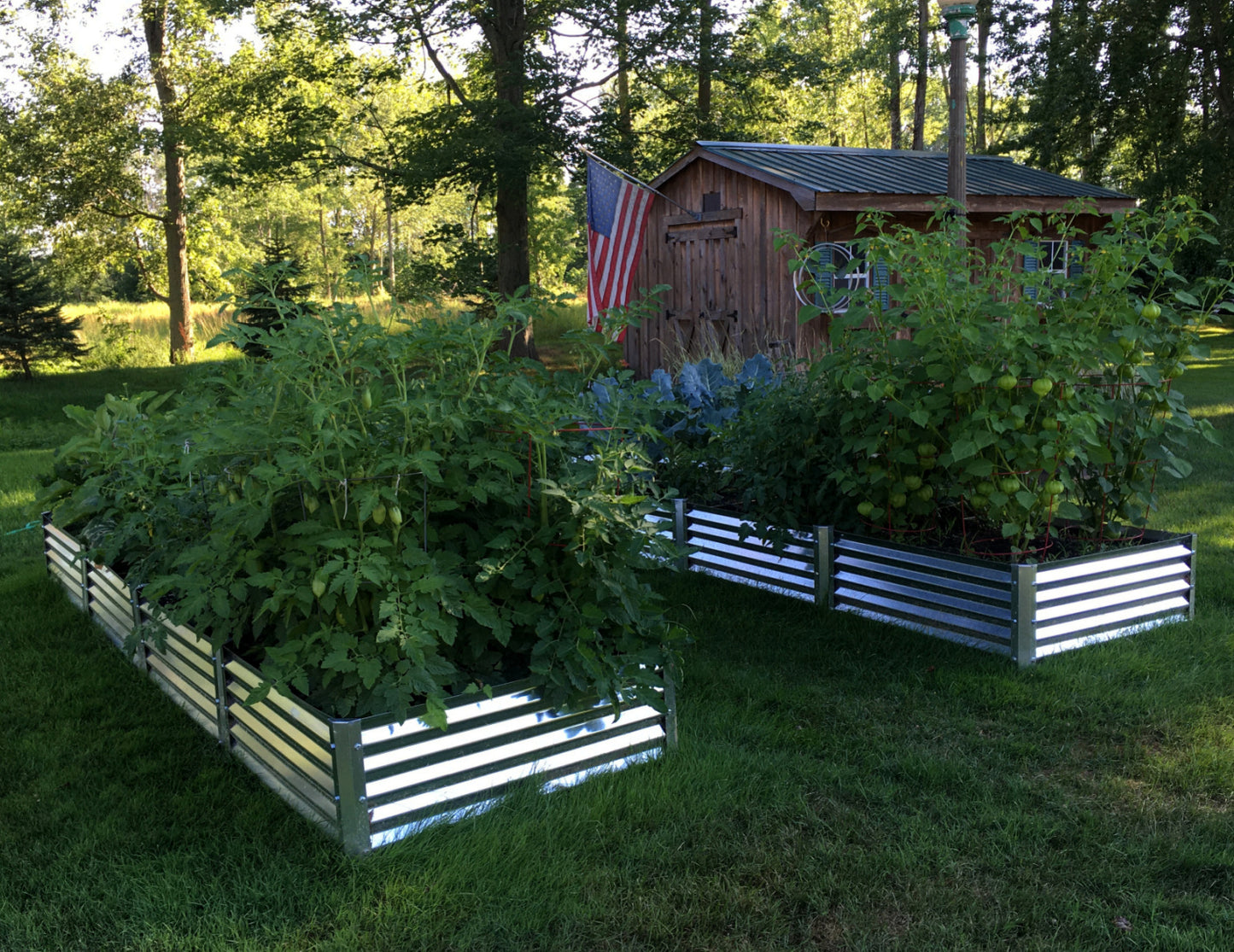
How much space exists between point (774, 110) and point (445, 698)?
62.7 feet

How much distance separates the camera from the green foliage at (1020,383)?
385 cm

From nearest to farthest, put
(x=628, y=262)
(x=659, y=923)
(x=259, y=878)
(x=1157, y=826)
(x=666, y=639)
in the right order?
1. (x=659, y=923)
2. (x=259, y=878)
3. (x=1157, y=826)
4. (x=666, y=639)
5. (x=628, y=262)

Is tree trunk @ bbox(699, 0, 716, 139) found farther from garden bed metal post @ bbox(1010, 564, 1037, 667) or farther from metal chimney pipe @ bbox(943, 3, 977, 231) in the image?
garden bed metal post @ bbox(1010, 564, 1037, 667)

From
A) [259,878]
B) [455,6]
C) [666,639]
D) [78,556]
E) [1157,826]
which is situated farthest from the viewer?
[455,6]

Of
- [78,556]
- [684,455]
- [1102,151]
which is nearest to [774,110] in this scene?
[1102,151]

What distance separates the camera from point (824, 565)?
15.2ft

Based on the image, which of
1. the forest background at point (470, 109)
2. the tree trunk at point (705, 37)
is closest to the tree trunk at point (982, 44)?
the forest background at point (470, 109)

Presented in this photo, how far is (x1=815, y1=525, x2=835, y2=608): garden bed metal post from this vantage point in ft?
15.1

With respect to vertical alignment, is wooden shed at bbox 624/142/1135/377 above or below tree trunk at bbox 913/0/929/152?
below

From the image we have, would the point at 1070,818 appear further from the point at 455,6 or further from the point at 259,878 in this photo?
the point at 455,6

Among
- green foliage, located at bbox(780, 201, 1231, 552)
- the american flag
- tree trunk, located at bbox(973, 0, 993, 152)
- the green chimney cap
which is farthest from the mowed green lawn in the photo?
tree trunk, located at bbox(973, 0, 993, 152)

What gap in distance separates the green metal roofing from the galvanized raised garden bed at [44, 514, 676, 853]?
886 cm

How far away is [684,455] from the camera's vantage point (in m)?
5.73

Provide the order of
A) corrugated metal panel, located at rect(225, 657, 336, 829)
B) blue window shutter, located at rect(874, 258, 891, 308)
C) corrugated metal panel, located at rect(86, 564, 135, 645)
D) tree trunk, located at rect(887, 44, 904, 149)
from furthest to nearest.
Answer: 1. tree trunk, located at rect(887, 44, 904, 149)
2. blue window shutter, located at rect(874, 258, 891, 308)
3. corrugated metal panel, located at rect(86, 564, 135, 645)
4. corrugated metal panel, located at rect(225, 657, 336, 829)
